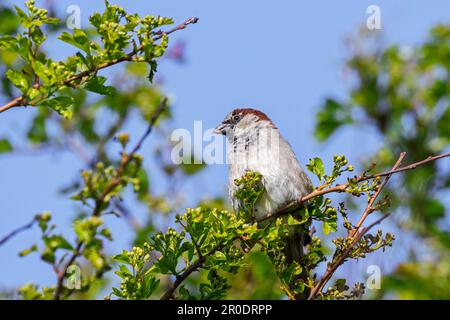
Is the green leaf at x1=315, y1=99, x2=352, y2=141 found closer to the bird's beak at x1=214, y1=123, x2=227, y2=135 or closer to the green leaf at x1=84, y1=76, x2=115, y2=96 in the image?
the bird's beak at x1=214, y1=123, x2=227, y2=135

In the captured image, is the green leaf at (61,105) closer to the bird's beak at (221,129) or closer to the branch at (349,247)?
the branch at (349,247)

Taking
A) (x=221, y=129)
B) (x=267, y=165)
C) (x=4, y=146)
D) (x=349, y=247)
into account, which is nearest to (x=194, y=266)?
(x=349, y=247)

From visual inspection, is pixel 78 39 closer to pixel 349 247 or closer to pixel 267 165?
pixel 349 247

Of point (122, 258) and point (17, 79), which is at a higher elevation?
point (17, 79)

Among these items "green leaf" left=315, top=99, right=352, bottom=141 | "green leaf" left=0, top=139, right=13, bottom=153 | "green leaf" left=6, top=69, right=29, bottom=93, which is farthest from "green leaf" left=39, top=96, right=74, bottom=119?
"green leaf" left=315, top=99, right=352, bottom=141

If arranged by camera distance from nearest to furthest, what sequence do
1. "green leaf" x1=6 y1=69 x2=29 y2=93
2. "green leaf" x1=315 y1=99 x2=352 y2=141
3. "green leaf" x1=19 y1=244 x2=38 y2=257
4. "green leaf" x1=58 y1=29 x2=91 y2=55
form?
"green leaf" x1=19 y1=244 x2=38 y2=257 < "green leaf" x1=6 y1=69 x2=29 y2=93 < "green leaf" x1=58 y1=29 x2=91 y2=55 < "green leaf" x1=315 y1=99 x2=352 y2=141

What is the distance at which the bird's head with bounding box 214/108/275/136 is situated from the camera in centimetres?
607

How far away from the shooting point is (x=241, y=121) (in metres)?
6.17

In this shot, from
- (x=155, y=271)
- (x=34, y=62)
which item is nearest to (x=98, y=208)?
(x=34, y=62)

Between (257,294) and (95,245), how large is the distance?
141 cm

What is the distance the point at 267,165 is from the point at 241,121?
2.51 ft

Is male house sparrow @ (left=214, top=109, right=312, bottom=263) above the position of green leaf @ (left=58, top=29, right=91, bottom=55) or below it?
above

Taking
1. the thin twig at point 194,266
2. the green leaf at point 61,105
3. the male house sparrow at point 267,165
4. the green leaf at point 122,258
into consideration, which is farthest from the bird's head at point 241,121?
the green leaf at point 61,105

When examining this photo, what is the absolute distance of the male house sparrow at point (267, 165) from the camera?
17.7 feet
